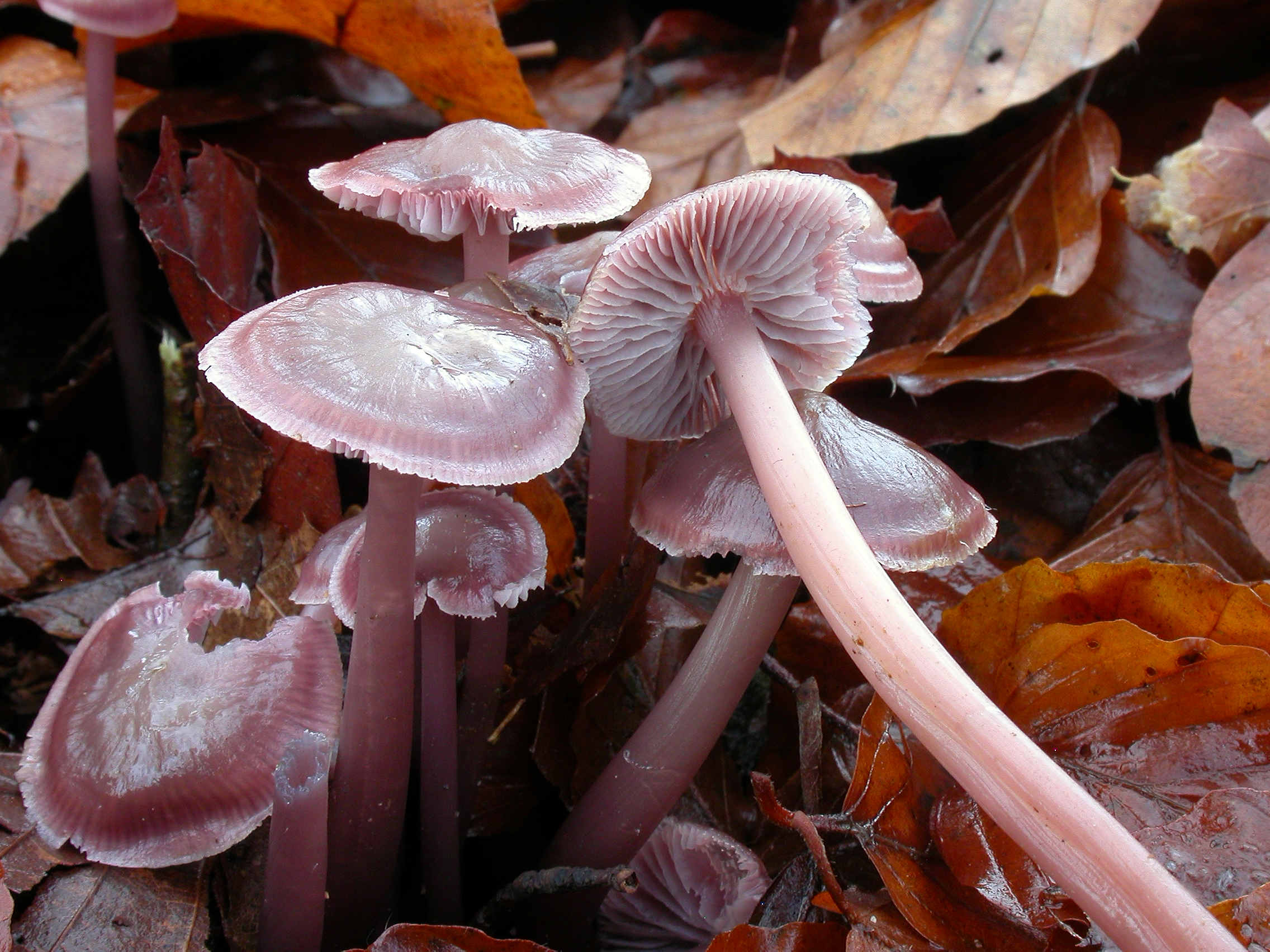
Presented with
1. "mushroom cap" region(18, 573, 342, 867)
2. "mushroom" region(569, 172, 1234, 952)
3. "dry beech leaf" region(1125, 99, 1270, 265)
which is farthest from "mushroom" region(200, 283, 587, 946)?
A: "dry beech leaf" region(1125, 99, 1270, 265)

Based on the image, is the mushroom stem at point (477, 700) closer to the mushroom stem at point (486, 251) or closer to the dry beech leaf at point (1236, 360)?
the mushroom stem at point (486, 251)

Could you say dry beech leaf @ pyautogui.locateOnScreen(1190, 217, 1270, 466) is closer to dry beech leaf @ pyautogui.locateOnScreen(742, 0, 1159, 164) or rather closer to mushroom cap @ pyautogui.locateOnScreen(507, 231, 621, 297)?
dry beech leaf @ pyautogui.locateOnScreen(742, 0, 1159, 164)

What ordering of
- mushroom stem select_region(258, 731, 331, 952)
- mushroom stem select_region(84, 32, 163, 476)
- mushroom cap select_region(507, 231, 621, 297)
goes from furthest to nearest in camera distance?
mushroom stem select_region(84, 32, 163, 476)
mushroom cap select_region(507, 231, 621, 297)
mushroom stem select_region(258, 731, 331, 952)

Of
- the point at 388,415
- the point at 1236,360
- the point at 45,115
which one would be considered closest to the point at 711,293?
the point at 388,415

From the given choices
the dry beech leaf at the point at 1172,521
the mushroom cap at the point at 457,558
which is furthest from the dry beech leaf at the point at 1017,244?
the mushroom cap at the point at 457,558

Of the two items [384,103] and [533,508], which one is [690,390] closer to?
[533,508]

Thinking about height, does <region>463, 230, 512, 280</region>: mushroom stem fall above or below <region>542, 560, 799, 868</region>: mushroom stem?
above
